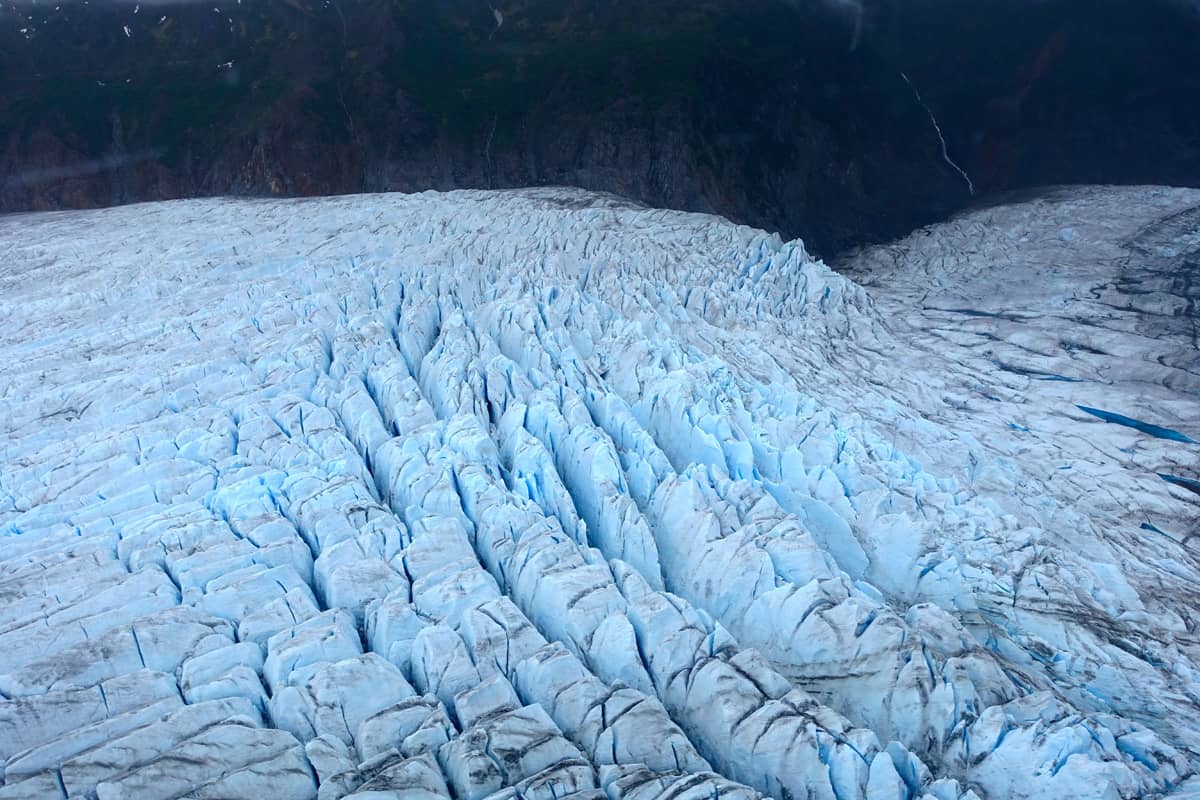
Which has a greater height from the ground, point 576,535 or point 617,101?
point 617,101

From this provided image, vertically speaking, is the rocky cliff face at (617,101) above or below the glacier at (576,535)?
above

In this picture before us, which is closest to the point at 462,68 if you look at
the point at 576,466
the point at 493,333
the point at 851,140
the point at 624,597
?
the point at 851,140

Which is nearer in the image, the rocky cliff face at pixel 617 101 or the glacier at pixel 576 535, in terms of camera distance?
the glacier at pixel 576 535

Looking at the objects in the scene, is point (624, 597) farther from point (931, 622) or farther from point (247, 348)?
point (247, 348)

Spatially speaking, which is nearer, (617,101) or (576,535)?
(576,535)
